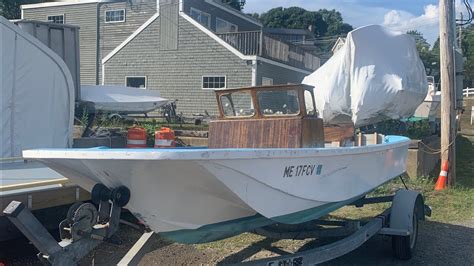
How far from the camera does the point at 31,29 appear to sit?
9.46m

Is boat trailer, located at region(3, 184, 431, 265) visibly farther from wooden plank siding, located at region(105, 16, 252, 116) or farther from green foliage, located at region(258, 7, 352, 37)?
green foliage, located at region(258, 7, 352, 37)

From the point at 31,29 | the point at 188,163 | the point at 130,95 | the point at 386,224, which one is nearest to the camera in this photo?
the point at 188,163

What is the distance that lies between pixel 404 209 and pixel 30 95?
567cm

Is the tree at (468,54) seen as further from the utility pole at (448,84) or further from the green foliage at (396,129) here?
the utility pole at (448,84)

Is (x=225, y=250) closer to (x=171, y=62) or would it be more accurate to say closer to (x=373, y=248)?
(x=373, y=248)

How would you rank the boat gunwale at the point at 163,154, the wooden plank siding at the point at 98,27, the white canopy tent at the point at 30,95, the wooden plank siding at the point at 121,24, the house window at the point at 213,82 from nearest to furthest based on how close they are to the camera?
the boat gunwale at the point at 163,154, the white canopy tent at the point at 30,95, the house window at the point at 213,82, the wooden plank siding at the point at 121,24, the wooden plank siding at the point at 98,27

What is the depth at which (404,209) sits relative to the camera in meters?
5.94

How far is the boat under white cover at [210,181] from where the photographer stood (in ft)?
11.5

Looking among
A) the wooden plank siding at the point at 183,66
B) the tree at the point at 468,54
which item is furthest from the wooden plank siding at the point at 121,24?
the tree at the point at 468,54

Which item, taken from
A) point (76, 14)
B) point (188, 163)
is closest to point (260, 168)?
point (188, 163)

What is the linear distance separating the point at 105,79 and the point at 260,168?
2368 cm

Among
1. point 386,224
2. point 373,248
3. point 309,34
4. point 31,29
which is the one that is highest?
point 309,34

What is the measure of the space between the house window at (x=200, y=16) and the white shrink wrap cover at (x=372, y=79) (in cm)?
1633

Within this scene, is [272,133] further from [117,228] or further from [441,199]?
[441,199]
